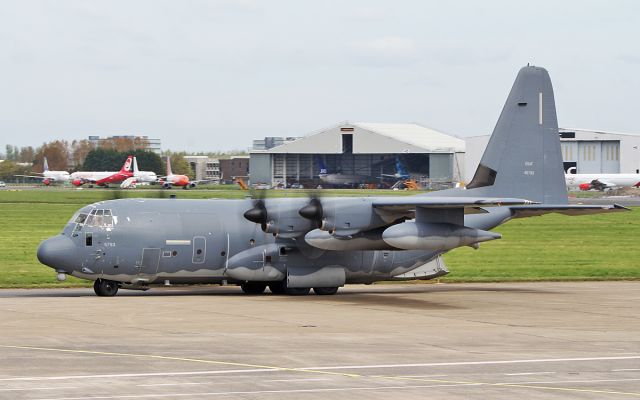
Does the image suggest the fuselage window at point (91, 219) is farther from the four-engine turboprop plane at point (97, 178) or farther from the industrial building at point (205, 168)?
the industrial building at point (205, 168)

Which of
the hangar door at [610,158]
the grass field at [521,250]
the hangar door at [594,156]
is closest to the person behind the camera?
the grass field at [521,250]

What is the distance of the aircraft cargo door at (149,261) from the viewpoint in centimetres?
3038

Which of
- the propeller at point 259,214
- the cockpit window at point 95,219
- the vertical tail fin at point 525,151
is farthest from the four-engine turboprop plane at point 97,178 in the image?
the propeller at point 259,214

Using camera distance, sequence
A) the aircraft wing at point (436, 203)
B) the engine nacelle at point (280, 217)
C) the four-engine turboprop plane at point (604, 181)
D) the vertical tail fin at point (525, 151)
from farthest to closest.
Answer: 1. the four-engine turboprop plane at point (604, 181)
2. the vertical tail fin at point (525, 151)
3. the engine nacelle at point (280, 217)
4. the aircraft wing at point (436, 203)

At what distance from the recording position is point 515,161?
34.6m

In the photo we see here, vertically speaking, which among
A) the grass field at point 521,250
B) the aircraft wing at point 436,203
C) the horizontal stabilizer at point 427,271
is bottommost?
the grass field at point 521,250

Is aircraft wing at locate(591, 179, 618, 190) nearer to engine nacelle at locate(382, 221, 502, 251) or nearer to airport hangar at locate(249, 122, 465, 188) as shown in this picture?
airport hangar at locate(249, 122, 465, 188)

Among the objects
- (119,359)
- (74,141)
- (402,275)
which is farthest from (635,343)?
(74,141)

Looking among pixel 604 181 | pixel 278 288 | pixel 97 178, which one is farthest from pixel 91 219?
pixel 604 181

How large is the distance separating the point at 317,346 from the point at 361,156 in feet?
405

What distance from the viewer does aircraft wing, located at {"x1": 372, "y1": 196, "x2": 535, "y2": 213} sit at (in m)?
28.9

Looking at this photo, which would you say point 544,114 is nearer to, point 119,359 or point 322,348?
point 322,348

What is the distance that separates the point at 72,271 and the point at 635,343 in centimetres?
1630

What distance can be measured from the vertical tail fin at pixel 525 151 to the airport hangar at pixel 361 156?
99.0 meters
